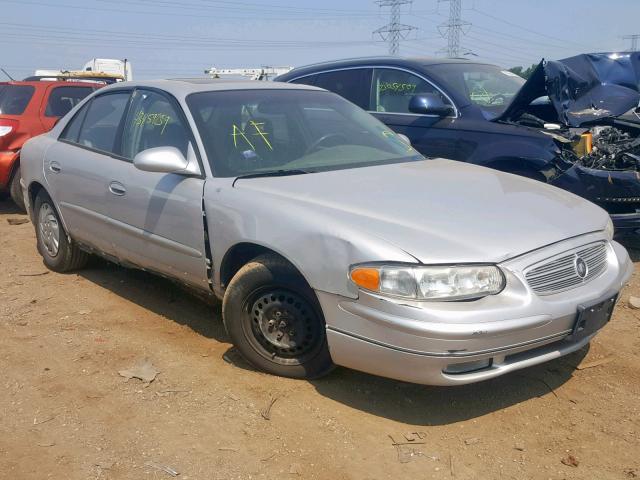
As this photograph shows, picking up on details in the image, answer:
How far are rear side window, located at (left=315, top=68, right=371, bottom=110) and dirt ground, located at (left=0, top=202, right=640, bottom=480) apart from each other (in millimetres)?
3385

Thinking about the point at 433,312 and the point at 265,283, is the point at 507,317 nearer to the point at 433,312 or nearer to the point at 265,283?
the point at 433,312

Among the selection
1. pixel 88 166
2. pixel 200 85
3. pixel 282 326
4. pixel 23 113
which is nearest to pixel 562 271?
pixel 282 326

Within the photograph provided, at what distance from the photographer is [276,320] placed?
3.63 m

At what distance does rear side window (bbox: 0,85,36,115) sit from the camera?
895 cm

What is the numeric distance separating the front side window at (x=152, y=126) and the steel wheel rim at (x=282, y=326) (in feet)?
3.70

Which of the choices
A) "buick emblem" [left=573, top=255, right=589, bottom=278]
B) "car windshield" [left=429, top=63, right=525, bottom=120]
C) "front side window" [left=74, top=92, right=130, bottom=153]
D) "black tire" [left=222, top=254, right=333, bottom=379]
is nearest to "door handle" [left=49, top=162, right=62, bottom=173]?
"front side window" [left=74, top=92, right=130, bottom=153]

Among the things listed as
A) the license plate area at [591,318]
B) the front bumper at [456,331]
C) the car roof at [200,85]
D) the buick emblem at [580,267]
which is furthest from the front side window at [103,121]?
the license plate area at [591,318]

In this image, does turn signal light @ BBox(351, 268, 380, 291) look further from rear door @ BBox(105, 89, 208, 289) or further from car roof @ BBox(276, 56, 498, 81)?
car roof @ BBox(276, 56, 498, 81)

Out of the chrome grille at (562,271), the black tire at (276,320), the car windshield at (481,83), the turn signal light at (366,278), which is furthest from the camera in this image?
the car windshield at (481,83)

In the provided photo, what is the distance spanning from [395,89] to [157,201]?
3350 mm

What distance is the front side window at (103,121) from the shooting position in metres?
4.93

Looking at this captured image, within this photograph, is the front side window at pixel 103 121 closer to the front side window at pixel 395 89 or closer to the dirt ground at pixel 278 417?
the dirt ground at pixel 278 417

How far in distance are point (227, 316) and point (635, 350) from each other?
242 cm

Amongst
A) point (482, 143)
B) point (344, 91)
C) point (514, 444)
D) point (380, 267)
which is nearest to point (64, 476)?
point (380, 267)
